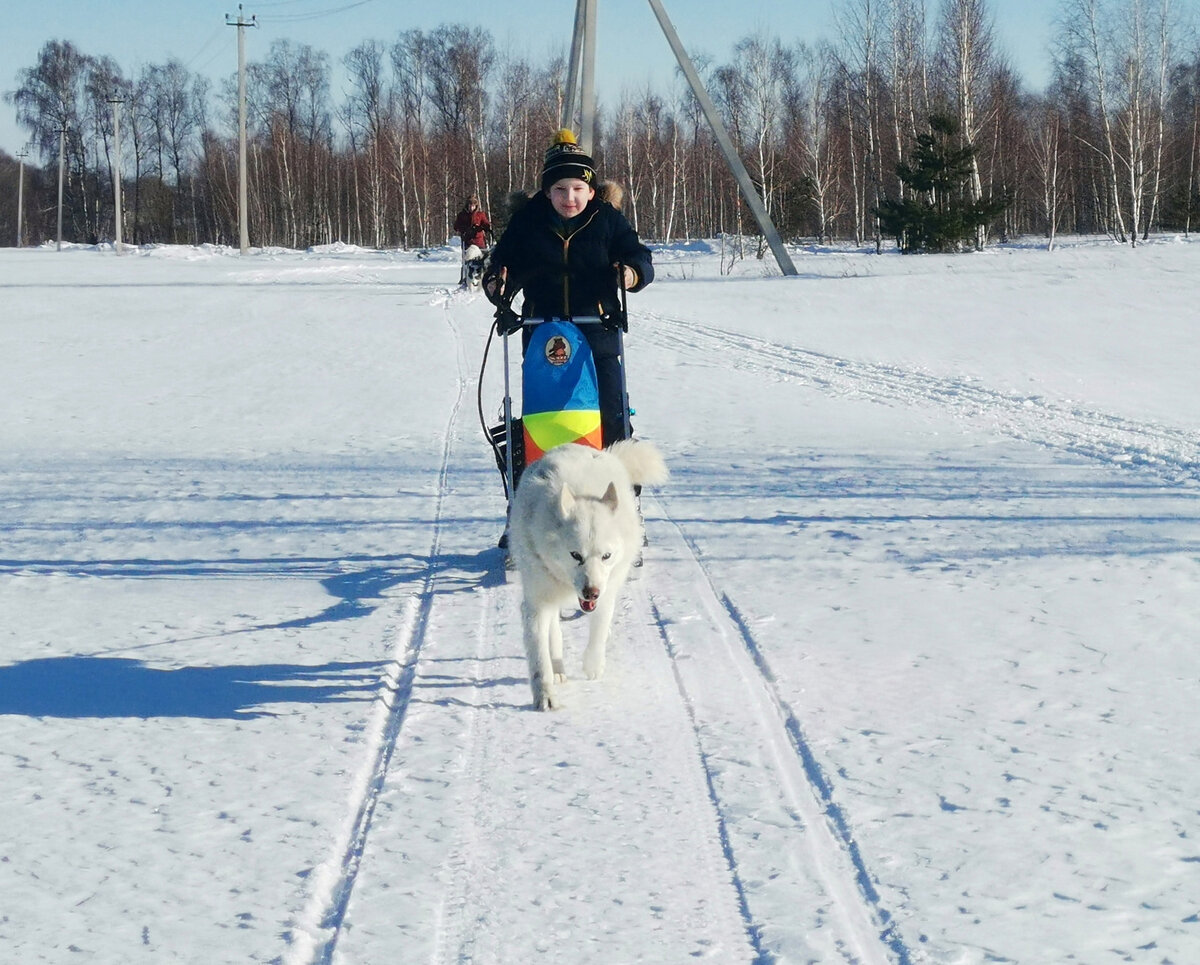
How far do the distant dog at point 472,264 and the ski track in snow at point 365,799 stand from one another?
16.7 metres

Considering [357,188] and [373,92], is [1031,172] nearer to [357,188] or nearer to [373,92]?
[357,188]

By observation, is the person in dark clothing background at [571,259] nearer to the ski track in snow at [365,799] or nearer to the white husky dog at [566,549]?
the white husky dog at [566,549]

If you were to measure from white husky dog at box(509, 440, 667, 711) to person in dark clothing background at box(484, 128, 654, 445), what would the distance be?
3.83ft

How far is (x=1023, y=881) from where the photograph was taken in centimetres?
259

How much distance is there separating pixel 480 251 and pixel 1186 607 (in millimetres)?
18330

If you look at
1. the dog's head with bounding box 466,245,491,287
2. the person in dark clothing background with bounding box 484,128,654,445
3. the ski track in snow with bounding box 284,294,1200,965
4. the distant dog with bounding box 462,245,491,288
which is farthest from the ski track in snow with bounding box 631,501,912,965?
the dog's head with bounding box 466,245,491,287

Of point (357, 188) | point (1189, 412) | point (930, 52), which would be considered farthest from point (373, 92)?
point (1189, 412)

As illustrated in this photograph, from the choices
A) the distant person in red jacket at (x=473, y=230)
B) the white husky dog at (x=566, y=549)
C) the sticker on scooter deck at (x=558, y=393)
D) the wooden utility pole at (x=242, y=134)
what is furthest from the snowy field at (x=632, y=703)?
the wooden utility pole at (x=242, y=134)

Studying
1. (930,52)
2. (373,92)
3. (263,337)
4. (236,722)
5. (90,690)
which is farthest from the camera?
(373,92)

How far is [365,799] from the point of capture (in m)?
3.05

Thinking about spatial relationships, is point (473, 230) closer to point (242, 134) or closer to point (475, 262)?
point (475, 262)

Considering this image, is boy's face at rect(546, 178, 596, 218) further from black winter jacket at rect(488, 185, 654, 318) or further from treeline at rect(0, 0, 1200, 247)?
treeline at rect(0, 0, 1200, 247)

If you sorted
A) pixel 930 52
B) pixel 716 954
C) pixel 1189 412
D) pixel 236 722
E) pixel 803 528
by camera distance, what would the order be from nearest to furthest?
pixel 716 954
pixel 236 722
pixel 803 528
pixel 1189 412
pixel 930 52

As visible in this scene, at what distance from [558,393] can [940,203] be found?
95.0 feet
